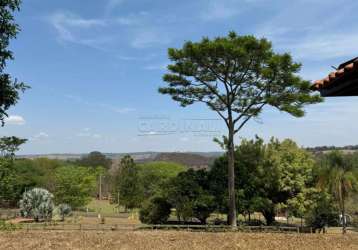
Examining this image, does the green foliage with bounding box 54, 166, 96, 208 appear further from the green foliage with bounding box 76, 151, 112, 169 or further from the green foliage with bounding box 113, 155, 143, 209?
the green foliage with bounding box 76, 151, 112, 169

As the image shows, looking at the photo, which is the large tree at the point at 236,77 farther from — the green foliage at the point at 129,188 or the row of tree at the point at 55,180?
the green foliage at the point at 129,188

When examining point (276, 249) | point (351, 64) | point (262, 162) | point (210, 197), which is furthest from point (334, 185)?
point (351, 64)

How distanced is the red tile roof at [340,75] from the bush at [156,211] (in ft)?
76.2

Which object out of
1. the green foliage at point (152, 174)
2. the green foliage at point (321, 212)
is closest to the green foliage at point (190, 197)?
the green foliage at point (321, 212)

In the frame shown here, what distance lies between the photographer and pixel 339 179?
25.6m

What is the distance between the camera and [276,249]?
14898 mm

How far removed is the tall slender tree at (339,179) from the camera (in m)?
25.2

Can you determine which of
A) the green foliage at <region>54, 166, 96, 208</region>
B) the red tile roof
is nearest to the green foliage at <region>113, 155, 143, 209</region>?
the green foliage at <region>54, 166, 96, 208</region>

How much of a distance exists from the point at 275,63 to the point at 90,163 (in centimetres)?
8930

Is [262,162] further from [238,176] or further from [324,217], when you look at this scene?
[324,217]

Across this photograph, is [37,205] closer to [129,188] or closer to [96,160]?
[129,188]

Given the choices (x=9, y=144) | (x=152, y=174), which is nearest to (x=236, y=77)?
(x=9, y=144)

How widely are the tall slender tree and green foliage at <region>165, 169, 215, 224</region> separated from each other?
6.93 metres

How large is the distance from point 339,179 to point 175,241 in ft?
45.3
